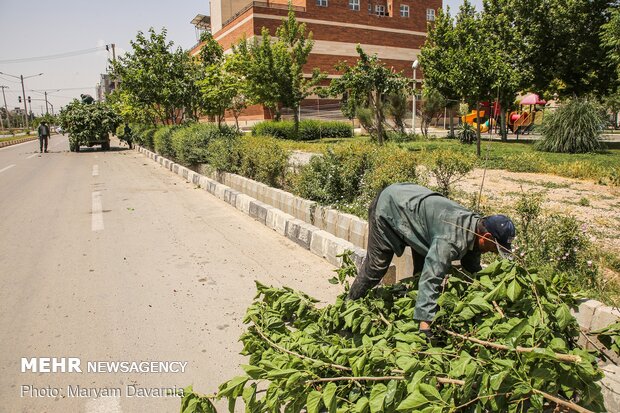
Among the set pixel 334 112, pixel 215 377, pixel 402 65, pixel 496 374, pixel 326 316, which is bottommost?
pixel 215 377

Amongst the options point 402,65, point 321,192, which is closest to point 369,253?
point 321,192

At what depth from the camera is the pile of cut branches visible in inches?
79.8

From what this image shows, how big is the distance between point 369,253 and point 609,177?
8469 millimetres

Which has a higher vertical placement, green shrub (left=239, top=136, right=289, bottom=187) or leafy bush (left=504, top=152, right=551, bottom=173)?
green shrub (left=239, top=136, right=289, bottom=187)

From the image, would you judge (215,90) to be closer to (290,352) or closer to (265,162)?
(265,162)

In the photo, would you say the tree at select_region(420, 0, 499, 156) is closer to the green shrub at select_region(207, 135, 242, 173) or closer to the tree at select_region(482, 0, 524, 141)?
the tree at select_region(482, 0, 524, 141)

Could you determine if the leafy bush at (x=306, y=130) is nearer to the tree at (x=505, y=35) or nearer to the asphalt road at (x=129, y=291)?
the tree at (x=505, y=35)

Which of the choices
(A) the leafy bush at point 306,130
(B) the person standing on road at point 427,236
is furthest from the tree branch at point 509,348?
(A) the leafy bush at point 306,130

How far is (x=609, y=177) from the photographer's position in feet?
30.9

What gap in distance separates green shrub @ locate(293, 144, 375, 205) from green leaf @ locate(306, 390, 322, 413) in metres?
4.43

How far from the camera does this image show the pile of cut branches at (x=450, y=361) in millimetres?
2027

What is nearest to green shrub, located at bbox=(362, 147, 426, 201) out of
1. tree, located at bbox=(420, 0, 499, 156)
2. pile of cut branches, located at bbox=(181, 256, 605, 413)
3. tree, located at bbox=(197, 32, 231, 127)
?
pile of cut branches, located at bbox=(181, 256, 605, 413)

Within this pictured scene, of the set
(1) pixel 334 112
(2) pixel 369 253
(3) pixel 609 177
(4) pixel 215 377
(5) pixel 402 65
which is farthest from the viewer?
(5) pixel 402 65

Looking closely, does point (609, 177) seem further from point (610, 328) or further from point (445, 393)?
point (445, 393)
